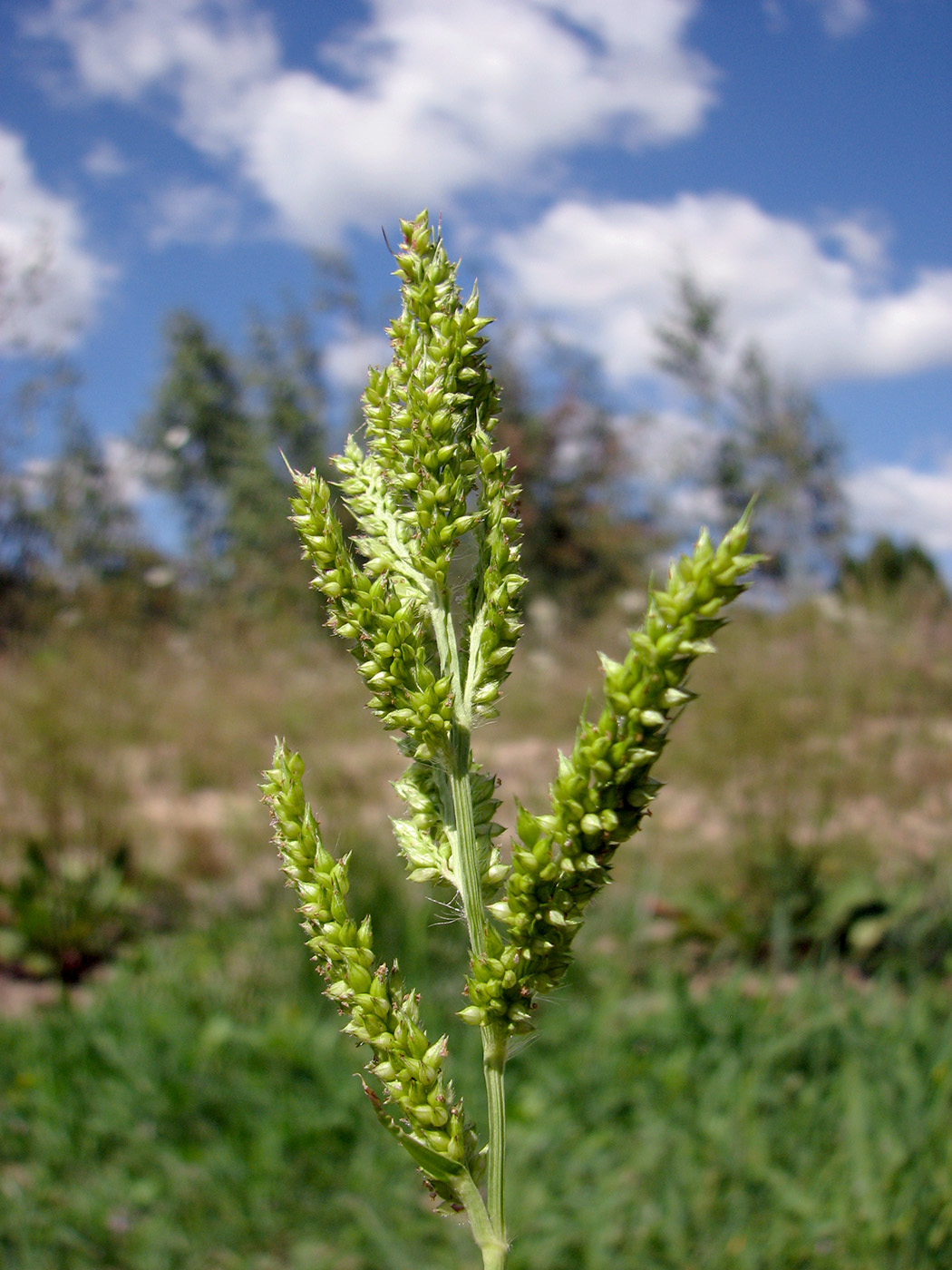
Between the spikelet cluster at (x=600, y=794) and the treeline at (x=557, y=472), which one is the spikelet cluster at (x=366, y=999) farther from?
the treeline at (x=557, y=472)

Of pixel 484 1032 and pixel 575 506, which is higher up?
pixel 575 506

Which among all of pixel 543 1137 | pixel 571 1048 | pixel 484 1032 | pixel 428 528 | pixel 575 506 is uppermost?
pixel 575 506

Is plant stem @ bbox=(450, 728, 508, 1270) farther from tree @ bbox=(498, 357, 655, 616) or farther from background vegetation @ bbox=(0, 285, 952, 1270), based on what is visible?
tree @ bbox=(498, 357, 655, 616)

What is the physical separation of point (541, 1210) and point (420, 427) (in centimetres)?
333

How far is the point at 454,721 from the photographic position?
766mm

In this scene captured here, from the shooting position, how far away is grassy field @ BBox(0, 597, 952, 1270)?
327 cm

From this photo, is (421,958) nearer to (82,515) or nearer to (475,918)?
(475,918)

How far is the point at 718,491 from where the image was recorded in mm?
22594

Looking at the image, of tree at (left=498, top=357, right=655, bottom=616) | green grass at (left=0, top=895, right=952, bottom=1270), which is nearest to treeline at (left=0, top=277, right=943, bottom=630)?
tree at (left=498, top=357, right=655, bottom=616)

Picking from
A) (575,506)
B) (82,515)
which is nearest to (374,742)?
(82,515)

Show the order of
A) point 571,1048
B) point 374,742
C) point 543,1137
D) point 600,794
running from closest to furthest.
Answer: point 600,794 < point 543,1137 < point 571,1048 < point 374,742

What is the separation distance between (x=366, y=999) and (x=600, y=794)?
234mm

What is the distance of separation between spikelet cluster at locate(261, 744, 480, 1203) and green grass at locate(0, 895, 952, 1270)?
239 cm

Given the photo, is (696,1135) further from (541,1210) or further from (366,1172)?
(366,1172)
